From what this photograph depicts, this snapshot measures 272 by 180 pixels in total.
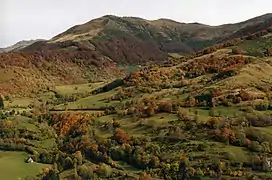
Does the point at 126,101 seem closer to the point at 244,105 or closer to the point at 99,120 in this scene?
the point at 99,120

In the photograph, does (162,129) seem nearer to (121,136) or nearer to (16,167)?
(121,136)

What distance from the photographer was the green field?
11562 centimetres

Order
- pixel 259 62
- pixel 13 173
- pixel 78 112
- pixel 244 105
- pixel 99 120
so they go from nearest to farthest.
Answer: pixel 13 173 < pixel 244 105 < pixel 99 120 < pixel 78 112 < pixel 259 62

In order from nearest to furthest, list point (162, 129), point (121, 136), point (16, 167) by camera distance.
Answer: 1. point (16, 167)
2. point (121, 136)
3. point (162, 129)

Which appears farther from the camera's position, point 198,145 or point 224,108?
point 224,108

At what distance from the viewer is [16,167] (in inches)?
4823

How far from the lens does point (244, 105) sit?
139750 mm

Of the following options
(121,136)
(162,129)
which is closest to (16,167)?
(121,136)

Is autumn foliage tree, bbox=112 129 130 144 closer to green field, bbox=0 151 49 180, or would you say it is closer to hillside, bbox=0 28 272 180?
hillside, bbox=0 28 272 180

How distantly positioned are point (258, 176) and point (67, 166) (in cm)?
4418

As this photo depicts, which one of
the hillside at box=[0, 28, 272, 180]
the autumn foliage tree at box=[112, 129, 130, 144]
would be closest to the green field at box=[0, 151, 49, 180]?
the hillside at box=[0, 28, 272, 180]

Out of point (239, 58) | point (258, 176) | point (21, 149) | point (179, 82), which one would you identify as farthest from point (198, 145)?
point (239, 58)

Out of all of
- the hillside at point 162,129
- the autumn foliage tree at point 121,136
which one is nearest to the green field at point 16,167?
the hillside at point 162,129

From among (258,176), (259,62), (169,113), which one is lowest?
(258,176)
